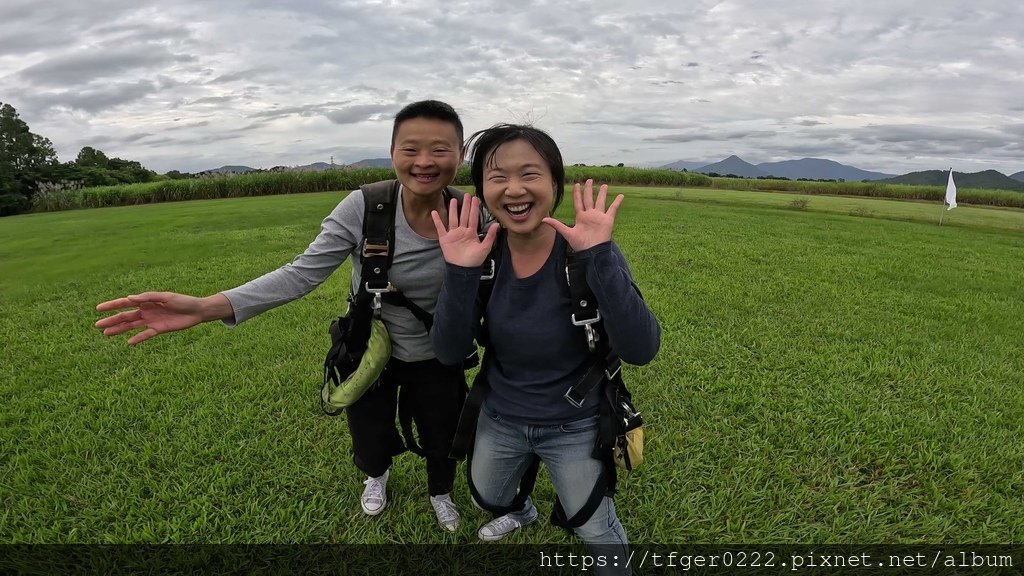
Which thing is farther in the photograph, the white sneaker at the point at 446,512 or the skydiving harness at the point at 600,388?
the white sneaker at the point at 446,512

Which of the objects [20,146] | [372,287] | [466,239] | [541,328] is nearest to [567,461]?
[541,328]

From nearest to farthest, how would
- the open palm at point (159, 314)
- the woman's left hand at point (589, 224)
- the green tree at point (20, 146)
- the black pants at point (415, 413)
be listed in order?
the woman's left hand at point (589, 224) → the open palm at point (159, 314) → the black pants at point (415, 413) → the green tree at point (20, 146)

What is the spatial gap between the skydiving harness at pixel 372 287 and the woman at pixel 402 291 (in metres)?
0.04

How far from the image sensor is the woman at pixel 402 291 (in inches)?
72.0

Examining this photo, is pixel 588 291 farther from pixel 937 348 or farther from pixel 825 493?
pixel 937 348

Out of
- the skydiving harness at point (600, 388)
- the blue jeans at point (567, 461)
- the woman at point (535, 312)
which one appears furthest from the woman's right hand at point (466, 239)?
the blue jeans at point (567, 461)

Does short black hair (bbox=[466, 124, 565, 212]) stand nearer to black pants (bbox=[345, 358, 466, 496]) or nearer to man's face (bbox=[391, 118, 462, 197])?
man's face (bbox=[391, 118, 462, 197])

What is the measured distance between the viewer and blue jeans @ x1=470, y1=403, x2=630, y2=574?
189cm

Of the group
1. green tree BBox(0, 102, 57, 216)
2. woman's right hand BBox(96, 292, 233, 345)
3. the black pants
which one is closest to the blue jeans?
the black pants

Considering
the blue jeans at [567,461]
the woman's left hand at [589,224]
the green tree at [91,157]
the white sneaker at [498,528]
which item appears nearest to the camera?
the woman's left hand at [589,224]

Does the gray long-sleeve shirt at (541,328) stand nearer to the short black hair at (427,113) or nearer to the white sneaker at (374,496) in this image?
the short black hair at (427,113)

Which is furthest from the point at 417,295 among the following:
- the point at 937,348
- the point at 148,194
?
the point at 148,194

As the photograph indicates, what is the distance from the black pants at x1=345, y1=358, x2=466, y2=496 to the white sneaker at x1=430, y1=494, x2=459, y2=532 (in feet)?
0.13

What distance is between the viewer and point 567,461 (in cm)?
190
